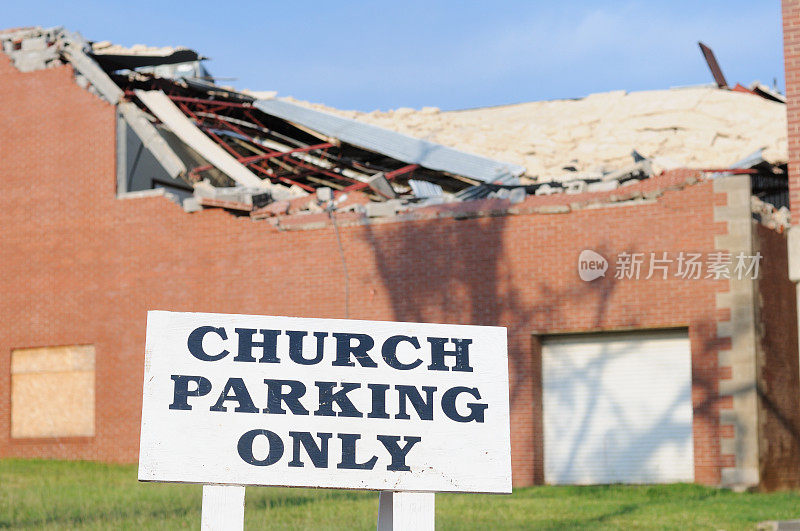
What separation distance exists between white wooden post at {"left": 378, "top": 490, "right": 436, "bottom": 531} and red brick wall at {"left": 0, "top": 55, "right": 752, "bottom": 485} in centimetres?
1347

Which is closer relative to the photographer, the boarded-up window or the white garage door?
the white garage door

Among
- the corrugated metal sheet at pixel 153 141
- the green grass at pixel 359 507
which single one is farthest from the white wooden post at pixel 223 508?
the corrugated metal sheet at pixel 153 141

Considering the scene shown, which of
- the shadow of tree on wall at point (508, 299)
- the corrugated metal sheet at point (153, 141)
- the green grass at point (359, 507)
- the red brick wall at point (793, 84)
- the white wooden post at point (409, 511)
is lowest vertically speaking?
the green grass at point (359, 507)

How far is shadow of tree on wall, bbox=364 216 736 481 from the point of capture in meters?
19.8

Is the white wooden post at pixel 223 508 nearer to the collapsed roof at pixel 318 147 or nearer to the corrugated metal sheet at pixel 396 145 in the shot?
the collapsed roof at pixel 318 147

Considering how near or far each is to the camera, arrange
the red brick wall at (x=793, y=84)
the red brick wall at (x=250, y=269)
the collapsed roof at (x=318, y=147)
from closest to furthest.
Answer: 1. the red brick wall at (x=793, y=84)
2. the red brick wall at (x=250, y=269)
3. the collapsed roof at (x=318, y=147)

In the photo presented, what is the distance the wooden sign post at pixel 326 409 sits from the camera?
6781 millimetres

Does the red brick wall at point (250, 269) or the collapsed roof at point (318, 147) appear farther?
the collapsed roof at point (318, 147)

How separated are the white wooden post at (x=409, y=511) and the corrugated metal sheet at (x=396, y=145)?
701 inches

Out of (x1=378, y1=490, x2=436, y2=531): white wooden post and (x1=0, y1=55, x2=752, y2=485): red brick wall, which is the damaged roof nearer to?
(x1=0, y1=55, x2=752, y2=485): red brick wall

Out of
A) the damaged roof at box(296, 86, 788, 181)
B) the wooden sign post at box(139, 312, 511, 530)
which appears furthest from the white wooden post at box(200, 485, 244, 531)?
the damaged roof at box(296, 86, 788, 181)

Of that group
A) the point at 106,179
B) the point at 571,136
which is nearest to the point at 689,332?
the point at 106,179

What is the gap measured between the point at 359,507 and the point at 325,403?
9.55 m

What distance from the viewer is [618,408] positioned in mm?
20328
